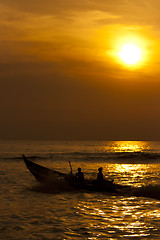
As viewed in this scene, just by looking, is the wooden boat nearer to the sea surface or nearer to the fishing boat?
the fishing boat

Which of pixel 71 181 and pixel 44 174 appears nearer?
pixel 71 181

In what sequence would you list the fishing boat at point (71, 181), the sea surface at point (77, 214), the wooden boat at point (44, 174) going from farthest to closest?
the wooden boat at point (44, 174)
the fishing boat at point (71, 181)
the sea surface at point (77, 214)

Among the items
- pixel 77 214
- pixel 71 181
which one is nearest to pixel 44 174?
pixel 71 181

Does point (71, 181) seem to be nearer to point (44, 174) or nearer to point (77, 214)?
point (44, 174)

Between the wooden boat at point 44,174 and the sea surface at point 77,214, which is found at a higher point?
the wooden boat at point 44,174

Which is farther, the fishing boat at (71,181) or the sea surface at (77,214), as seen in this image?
the fishing boat at (71,181)

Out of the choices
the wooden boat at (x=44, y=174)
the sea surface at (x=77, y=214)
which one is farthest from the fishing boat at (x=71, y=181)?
the sea surface at (x=77, y=214)

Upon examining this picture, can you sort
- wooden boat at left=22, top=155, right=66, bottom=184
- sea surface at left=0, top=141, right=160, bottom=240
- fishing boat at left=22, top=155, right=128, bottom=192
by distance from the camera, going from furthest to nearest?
1. wooden boat at left=22, top=155, right=66, bottom=184
2. fishing boat at left=22, top=155, right=128, bottom=192
3. sea surface at left=0, top=141, right=160, bottom=240

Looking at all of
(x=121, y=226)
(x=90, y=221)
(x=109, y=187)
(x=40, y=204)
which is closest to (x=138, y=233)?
(x=121, y=226)

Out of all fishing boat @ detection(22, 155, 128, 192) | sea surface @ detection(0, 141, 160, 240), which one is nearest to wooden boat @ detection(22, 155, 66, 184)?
fishing boat @ detection(22, 155, 128, 192)

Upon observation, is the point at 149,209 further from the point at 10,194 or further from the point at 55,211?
the point at 10,194

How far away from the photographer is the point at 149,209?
16594 millimetres

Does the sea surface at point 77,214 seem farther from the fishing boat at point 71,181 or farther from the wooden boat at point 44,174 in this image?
the wooden boat at point 44,174

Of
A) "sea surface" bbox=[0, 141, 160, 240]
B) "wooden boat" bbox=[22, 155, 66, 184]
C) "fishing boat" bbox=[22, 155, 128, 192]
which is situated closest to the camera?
"sea surface" bbox=[0, 141, 160, 240]
